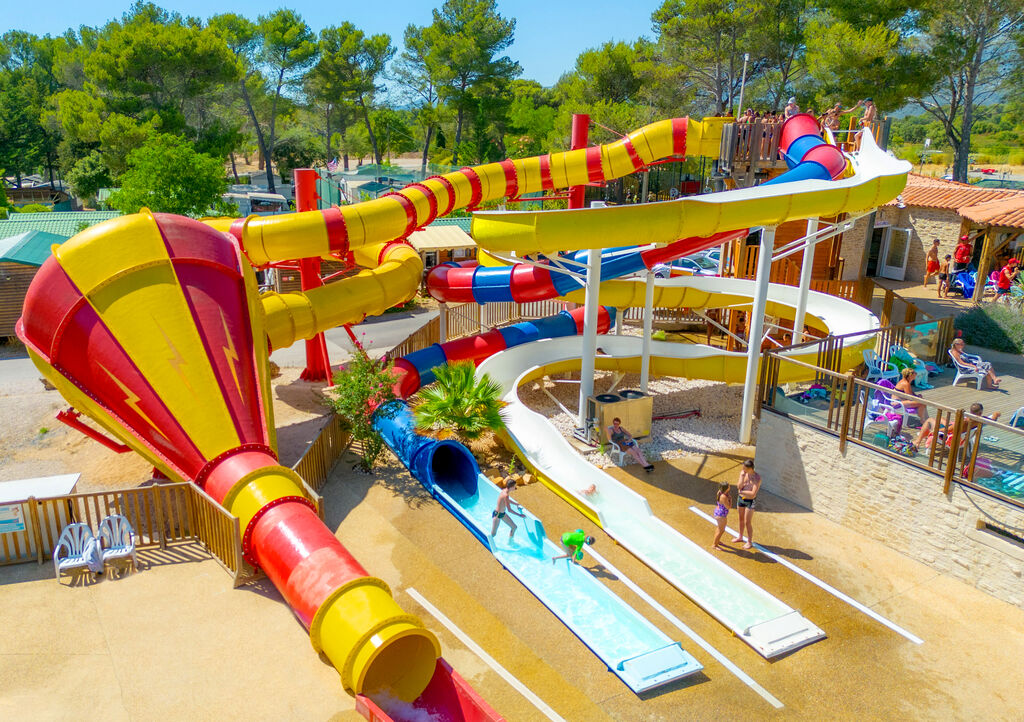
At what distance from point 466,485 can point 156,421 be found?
483cm

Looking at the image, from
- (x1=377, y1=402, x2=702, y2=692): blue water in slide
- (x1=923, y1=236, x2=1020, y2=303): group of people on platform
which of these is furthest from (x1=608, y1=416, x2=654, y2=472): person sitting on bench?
(x1=923, y1=236, x2=1020, y2=303): group of people on platform

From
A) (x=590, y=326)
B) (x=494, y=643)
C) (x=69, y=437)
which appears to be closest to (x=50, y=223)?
(x=69, y=437)

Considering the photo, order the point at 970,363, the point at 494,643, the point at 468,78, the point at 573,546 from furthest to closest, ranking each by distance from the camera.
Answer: the point at 468,78 → the point at 970,363 → the point at 573,546 → the point at 494,643

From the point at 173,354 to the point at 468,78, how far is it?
48.7 m

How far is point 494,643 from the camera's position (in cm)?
855

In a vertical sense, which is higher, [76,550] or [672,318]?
[672,318]

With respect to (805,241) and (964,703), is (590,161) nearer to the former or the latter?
(805,241)

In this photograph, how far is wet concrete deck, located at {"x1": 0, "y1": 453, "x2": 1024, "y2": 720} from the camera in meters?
7.64

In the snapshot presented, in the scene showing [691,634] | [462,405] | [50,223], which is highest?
[50,223]

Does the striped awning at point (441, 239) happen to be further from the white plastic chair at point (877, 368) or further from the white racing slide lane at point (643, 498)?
the white plastic chair at point (877, 368)

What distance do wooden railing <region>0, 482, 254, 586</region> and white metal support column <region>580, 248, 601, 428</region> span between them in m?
6.56

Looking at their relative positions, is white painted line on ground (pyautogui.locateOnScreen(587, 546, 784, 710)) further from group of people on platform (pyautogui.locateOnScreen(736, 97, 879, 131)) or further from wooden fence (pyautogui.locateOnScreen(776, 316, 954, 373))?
group of people on platform (pyautogui.locateOnScreen(736, 97, 879, 131))

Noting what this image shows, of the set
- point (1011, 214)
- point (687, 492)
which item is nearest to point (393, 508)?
point (687, 492)

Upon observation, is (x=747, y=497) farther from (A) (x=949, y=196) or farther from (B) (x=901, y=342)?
(A) (x=949, y=196)
